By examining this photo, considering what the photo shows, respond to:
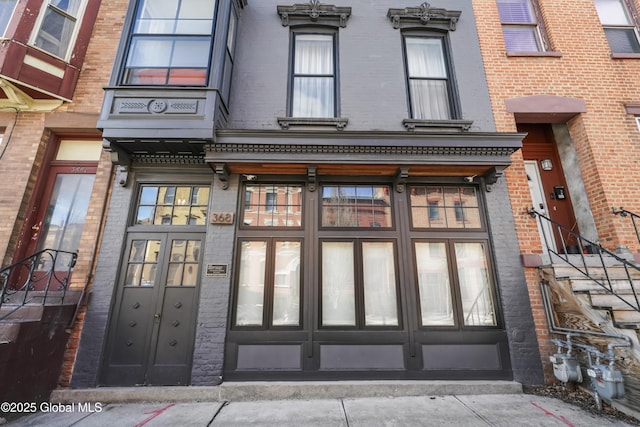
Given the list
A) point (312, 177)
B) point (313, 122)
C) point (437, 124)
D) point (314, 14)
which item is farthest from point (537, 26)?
point (312, 177)

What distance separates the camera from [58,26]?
5809 millimetres

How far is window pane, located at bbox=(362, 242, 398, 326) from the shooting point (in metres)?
4.98

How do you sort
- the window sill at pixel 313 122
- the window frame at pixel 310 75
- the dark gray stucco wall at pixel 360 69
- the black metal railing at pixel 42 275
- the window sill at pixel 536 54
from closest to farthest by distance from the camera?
1. the black metal railing at pixel 42 275
2. the window sill at pixel 313 122
3. the dark gray stucco wall at pixel 360 69
4. the window frame at pixel 310 75
5. the window sill at pixel 536 54

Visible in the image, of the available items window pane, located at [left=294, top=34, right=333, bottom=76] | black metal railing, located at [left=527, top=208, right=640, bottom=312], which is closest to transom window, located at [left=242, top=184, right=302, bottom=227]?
window pane, located at [left=294, top=34, right=333, bottom=76]

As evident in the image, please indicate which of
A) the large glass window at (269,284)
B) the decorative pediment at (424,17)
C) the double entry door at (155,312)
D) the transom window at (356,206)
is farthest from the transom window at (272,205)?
the decorative pediment at (424,17)

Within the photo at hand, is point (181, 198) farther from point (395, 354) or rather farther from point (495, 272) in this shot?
point (495, 272)

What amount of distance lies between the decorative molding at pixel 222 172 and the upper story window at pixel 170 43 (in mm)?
1636

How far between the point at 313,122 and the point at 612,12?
8579mm

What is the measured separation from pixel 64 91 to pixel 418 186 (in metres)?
7.58

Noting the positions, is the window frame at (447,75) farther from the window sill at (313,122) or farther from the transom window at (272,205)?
the transom window at (272,205)

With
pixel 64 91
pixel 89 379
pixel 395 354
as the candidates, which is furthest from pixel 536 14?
pixel 89 379

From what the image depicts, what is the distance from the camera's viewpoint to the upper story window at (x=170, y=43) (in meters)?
5.36

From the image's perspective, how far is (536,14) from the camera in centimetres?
702

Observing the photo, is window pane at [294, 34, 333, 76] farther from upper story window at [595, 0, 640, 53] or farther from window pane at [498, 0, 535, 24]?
upper story window at [595, 0, 640, 53]
